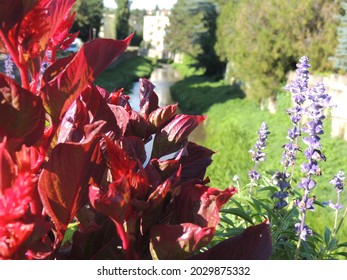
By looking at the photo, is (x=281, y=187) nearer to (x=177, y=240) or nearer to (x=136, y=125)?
(x=136, y=125)

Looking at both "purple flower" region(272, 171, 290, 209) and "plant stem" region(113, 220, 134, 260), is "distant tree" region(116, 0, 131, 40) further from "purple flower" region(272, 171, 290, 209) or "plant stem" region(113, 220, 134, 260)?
"plant stem" region(113, 220, 134, 260)

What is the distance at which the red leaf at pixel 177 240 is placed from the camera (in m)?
0.86

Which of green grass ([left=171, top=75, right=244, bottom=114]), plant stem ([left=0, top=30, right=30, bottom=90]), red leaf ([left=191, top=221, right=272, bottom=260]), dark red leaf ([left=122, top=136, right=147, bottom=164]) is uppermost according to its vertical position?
plant stem ([left=0, top=30, right=30, bottom=90])

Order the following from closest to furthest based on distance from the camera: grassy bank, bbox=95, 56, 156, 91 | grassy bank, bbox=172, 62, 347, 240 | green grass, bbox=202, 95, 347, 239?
green grass, bbox=202, 95, 347, 239
grassy bank, bbox=172, 62, 347, 240
grassy bank, bbox=95, 56, 156, 91

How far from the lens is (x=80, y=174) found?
34.8 inches

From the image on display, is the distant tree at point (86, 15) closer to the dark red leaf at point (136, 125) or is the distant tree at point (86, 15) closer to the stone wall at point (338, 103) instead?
the stone wall at point (338, 103)

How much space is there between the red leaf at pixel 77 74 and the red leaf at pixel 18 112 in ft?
0.15

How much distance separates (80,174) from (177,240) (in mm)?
201

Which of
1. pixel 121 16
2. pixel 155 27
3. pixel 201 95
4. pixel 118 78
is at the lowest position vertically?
pixel 155 27

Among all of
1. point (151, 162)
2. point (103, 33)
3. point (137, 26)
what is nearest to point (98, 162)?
point (151, 162)

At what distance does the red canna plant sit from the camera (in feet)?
2.69

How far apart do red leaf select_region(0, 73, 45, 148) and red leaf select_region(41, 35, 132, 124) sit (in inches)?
1.8

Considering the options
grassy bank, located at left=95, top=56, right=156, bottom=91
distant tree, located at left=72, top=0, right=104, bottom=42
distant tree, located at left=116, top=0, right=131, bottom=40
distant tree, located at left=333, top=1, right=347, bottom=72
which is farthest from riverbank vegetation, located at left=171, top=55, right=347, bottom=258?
distant tree, located at left=116, top=0, right=131, bottom=40

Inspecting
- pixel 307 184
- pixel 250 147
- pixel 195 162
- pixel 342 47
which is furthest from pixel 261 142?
pixel 342 47
